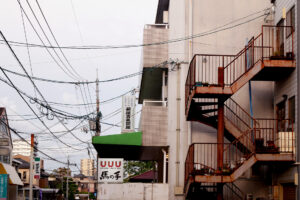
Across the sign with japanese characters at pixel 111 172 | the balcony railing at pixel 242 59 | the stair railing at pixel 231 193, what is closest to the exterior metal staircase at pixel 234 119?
the balcony railing at pixel 242 59

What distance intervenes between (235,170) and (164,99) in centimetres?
927

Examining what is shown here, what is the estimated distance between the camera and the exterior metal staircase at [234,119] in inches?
701

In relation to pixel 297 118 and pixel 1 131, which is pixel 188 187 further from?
pixel 1 131

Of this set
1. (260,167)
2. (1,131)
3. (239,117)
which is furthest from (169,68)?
(1,131)

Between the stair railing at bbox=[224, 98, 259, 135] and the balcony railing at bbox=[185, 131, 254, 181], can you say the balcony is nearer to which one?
the stair railing at bbox=[224, 98, 259, 135]

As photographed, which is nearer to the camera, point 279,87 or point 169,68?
point 279,87

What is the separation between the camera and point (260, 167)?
70.0 ft

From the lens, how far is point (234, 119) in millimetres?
21594

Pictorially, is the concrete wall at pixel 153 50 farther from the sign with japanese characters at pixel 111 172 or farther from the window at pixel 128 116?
the sign with japanese characters at pixel 111 172

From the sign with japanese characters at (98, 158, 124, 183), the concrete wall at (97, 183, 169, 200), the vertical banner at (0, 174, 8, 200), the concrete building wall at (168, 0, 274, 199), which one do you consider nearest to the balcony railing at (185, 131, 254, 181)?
the concrete building wall at (168, 0, 274, 199)

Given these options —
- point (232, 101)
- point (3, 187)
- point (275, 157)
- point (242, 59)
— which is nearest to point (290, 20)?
point (242, 59)

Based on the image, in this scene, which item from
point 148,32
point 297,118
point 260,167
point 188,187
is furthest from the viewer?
point 148,32

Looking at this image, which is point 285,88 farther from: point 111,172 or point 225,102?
point 111,172

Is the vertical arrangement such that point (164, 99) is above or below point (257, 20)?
below
